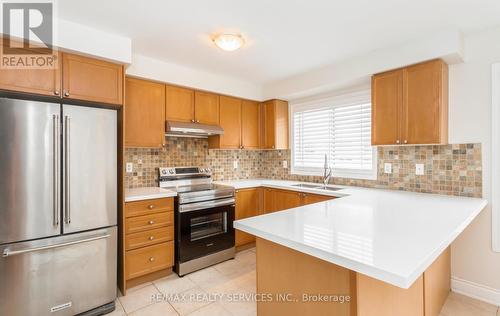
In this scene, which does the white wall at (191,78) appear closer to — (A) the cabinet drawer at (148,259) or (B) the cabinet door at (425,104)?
(A) the cabinet drawer at (148,259)

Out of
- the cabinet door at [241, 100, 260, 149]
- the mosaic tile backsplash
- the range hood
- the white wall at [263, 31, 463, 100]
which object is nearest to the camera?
the white wall at [263, 31, 463, 100]

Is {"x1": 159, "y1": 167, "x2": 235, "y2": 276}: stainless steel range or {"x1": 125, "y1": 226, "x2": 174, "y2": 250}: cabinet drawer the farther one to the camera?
{"x1": 159, "y1": 167, "x2": 235, "y2": 276}: stainless steel range

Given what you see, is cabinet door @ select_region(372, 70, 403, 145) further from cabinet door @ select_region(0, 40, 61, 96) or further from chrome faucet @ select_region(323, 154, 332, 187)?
cabinet door @ select_region(0, 40, 61, 96)

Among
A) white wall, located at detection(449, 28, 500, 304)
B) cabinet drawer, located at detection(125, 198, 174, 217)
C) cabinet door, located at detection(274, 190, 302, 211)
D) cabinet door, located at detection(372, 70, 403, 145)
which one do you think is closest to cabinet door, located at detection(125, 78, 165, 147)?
cabinet drawer, located at detection(125, 198, 174, 217)

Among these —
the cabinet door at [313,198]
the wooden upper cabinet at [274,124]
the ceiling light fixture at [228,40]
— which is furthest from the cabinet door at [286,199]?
the ceiling light fixture at [228,40]

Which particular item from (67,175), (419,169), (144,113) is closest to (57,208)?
(67,175)

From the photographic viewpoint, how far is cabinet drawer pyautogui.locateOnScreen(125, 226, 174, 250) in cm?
235

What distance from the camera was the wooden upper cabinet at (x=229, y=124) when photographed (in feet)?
11.3

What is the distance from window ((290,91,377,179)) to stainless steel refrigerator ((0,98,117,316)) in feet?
8.50

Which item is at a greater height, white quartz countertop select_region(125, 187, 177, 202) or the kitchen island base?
white quartz countertop select_region(125, 187, 177, 202)

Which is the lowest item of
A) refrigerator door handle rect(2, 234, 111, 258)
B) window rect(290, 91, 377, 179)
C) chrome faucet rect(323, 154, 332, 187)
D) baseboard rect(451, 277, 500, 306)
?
baseboard rect(451, 277, 500, 306)

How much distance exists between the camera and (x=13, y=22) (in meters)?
1.72

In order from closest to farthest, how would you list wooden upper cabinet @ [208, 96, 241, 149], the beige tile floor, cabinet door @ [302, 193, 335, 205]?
the beige tile floor
cabinet door @ [302, 193, 335, 205]
wooden upper cabinet @ [208, 96, 241, 149]

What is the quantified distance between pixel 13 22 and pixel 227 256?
9.36 feet
